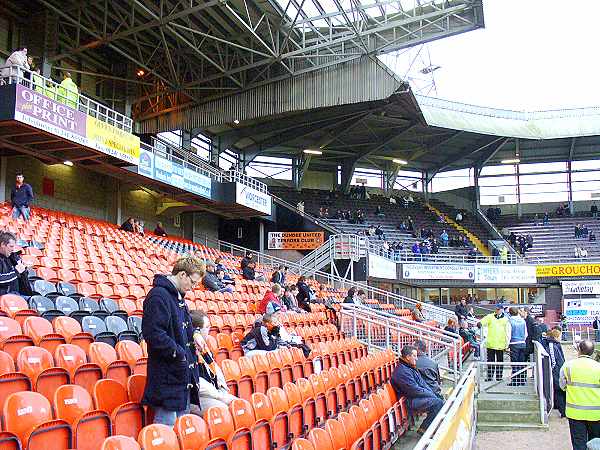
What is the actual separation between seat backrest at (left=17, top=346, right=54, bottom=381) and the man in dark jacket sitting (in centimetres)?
435

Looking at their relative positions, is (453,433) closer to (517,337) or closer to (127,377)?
(127,377)

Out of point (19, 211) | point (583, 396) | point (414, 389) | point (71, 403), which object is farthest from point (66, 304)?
→ point (19, 211)

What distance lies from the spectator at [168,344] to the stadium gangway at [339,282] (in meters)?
13.8

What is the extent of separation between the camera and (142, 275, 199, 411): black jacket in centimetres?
395

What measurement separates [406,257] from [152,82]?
13.2m

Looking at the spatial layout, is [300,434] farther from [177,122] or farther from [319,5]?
[177,122]

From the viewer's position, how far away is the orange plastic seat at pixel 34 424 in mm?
3365

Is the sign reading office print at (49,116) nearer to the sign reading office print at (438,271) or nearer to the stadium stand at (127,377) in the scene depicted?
the stadium stand at (127,377)

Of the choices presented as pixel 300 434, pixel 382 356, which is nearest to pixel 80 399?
pixel 300 434

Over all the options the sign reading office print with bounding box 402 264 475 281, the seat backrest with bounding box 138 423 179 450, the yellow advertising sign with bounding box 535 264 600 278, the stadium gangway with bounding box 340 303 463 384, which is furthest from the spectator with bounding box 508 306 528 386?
the yellow advertising sign with bounding box 535 264 600 278

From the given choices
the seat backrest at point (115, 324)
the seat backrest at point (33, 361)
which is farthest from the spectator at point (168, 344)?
the seat backrest at point (115, 324)

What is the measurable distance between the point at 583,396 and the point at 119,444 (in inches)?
198

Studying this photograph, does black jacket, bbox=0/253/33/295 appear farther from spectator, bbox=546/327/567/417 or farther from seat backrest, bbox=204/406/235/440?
spectator, bbox=546/327/567/417

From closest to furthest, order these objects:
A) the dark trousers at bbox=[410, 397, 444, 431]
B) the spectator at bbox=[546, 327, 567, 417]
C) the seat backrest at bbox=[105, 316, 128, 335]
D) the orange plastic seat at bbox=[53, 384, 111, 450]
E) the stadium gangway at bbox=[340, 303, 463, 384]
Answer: the orange plastic seat at bbox=[53, 384, 111, 450] < the seat backrest at bbox=[105, 316, 128, 335] < the dark trousers at bbox=[410, 397, 444, 431] < the spectator at bbox=[546, 327, 567, 417] < the stadium gangway at bbox=[340, 303, 463, 384]
